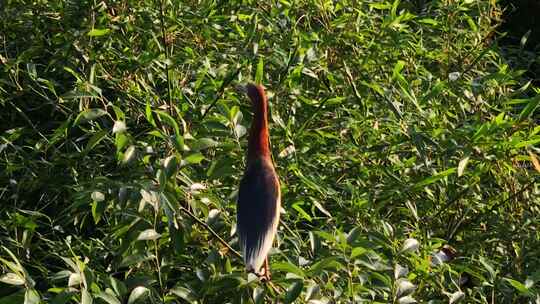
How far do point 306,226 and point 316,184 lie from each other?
0.34 m

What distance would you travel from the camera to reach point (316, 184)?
207 centimetres

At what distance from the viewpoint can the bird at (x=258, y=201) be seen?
5.55 ft

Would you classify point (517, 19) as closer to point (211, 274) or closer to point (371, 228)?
point (371, 228)

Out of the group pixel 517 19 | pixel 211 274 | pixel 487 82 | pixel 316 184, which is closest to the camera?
pixel 211 274

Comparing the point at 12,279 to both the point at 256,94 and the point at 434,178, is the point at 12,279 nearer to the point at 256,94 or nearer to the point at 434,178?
the point at 256,94

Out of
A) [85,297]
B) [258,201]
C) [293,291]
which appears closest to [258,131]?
[258,201]

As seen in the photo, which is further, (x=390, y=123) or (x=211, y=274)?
(x=390, y=123)

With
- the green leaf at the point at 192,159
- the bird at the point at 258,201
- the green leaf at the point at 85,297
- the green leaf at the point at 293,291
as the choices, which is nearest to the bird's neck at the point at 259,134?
the bird at the point at 258,201

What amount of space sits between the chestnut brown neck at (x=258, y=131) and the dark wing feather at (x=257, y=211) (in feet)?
0.07

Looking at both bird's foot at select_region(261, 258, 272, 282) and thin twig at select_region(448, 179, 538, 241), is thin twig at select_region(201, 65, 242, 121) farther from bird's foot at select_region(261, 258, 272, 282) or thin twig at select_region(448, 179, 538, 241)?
thin twig at select_region(448, 179, 538, 241)

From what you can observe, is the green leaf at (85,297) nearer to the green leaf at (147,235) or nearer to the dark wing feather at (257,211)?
the green leaf at (147,235)

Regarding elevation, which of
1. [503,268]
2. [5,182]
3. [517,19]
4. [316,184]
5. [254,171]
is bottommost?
[517,19]

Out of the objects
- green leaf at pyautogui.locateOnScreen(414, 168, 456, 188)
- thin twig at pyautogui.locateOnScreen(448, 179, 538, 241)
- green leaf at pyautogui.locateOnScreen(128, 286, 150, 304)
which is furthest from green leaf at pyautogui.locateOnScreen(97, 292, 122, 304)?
thin twig at pyautogui.locateOnScreen(448, 179, 538, 241)

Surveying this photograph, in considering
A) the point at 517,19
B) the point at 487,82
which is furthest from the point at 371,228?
the point at 517,19
